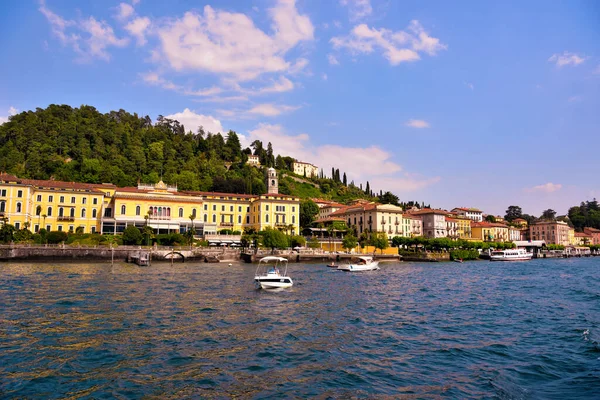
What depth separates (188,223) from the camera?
72.4 meters

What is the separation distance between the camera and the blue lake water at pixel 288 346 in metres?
10.9

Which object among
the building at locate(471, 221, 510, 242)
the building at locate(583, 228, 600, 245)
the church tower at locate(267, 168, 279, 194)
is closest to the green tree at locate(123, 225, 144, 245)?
→ the church tower at locate(267, 168, 279, 194)

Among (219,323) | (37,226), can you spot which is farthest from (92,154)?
(219,323)

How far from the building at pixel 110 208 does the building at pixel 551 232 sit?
9980 cm

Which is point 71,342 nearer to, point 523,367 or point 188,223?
point 523,367

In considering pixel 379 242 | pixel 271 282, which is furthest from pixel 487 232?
pixel 271 282

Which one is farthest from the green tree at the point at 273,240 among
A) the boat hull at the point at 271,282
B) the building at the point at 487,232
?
the building at the point at 487,232

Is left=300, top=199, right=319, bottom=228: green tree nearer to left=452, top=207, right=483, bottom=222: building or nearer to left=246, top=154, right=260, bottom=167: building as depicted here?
left=246, top=154, right=260, bottom=167: building

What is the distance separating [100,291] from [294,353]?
1714 centimetres

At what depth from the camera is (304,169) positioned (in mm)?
163625

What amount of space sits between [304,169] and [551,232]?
8545 centimetres

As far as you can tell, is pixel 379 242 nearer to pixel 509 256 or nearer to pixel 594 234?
pixel 509 256

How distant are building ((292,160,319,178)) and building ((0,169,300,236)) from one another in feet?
258

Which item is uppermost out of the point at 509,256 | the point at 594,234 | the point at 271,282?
the point at 594,234
